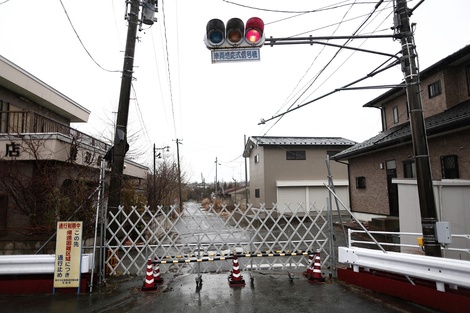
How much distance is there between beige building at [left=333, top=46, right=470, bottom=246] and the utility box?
287cm

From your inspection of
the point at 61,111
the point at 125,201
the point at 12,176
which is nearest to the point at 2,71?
the point at 61,111

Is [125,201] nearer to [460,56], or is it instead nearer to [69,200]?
[69,200]

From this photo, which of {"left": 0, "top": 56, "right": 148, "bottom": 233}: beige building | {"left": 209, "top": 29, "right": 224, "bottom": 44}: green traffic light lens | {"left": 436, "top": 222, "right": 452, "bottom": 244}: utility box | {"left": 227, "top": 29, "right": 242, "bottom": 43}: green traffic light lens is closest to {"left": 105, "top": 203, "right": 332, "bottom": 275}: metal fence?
{"left": 0, "top": 56, "right": 148, "bottom": 233}: beige building

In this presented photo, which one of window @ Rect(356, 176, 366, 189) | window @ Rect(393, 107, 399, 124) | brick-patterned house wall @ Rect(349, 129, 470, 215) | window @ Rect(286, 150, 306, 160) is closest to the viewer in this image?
brick-patterned house wall @ Rect(349, 129, 470, 215)

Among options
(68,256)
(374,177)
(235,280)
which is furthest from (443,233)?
(374,177)

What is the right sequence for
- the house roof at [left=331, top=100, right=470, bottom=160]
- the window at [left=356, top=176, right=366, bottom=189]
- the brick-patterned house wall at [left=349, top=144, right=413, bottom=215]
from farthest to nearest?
the window at [left=356, top=176, right=366, bottom=189] → the brick-patterned house wall at [left=349, top=144, right=413, bottom=215] → the house roof at [left=331, top=100, right=470, bottom=160]

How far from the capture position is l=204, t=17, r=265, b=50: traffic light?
4.93 m

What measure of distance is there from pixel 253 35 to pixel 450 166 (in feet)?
30.8

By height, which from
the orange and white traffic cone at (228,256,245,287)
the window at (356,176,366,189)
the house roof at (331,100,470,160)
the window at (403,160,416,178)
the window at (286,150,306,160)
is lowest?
the orange and white traffic cone at (228,256,245,287)

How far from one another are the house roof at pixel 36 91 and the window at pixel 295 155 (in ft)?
49.2

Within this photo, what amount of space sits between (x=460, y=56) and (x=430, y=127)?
3510 mm

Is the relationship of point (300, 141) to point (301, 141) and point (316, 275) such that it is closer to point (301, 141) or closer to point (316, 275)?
point (301, 141)

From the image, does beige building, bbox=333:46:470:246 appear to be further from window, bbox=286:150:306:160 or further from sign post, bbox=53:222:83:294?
sign post, bbox=53:222:83:294

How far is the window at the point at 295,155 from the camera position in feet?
78.8
